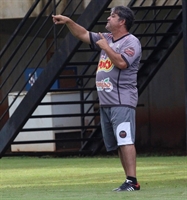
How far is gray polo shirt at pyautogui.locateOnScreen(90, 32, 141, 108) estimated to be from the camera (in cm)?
711

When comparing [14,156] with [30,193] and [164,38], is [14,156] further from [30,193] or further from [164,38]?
[30,193]

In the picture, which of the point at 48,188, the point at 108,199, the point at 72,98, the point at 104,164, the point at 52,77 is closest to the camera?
the point at 108,199

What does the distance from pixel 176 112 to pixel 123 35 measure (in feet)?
22.6

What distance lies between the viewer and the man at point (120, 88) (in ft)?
23.1

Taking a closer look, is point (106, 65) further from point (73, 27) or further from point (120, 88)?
point (73, 27)

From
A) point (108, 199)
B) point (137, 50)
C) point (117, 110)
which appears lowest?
point (108, 199)

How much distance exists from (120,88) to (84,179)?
1732mm

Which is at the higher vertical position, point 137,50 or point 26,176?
point 137,50

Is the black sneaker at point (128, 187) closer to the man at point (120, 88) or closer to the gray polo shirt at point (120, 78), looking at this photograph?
the man at point (120, 88)

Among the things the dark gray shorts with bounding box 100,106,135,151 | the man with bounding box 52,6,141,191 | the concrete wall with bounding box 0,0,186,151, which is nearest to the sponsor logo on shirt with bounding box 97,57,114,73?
the man with bounding box 52,6,141,191

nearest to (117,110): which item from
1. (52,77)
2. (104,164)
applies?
(104,164)

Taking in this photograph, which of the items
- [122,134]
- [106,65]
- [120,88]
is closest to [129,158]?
[122,134]

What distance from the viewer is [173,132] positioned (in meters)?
14.0

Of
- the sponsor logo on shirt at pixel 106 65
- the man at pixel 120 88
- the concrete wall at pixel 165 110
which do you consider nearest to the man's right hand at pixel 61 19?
the man at pixel 120 88
